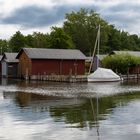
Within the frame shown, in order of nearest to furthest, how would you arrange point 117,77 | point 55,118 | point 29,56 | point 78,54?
point 55,118 < point 117,77 < point 29,56 < point 78,54

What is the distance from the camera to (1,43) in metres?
161

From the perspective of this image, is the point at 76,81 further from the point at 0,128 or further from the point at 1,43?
the point at 1,43

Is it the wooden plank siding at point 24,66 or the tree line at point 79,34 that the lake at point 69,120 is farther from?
the tree line at point 79,34

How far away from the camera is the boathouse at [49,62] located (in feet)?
230

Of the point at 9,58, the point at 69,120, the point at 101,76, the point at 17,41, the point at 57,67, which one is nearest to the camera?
the point at 69,120

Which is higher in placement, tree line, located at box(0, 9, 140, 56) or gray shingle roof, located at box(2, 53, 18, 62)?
tree line, located at box(0, 9, 140, 56)

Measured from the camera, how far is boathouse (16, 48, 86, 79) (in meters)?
70.2

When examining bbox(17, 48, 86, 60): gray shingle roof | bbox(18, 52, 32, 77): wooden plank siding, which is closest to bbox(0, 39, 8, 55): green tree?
bbox(18, 52, 32, 77): wooden plank siding

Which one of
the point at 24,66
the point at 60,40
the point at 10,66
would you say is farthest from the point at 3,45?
the point at 24,66

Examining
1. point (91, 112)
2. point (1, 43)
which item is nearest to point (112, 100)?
point (91, 112)

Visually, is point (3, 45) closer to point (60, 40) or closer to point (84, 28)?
point (84, 28)

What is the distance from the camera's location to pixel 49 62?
70750 millimetres

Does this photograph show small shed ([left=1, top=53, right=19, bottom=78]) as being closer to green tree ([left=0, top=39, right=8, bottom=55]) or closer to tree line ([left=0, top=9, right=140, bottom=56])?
tree line ([left=0, top=9, right=140, bottom=56])

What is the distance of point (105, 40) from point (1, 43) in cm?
4938
